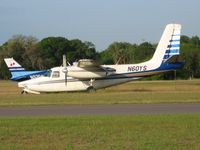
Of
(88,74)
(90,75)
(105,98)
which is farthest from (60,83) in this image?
(105,98)

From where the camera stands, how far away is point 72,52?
140 meters

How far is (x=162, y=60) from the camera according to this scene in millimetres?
46188

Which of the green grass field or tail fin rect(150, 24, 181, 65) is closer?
the green grass field

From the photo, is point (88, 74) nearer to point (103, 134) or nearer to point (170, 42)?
point (170, 42)

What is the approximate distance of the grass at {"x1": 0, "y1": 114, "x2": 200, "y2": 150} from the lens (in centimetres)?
1085

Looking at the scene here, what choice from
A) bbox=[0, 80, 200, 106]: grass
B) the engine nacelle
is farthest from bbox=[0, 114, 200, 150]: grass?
the engine nacelle

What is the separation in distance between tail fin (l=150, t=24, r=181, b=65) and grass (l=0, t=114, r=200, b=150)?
3066cm

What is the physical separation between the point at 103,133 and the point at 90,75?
3197 centimetres

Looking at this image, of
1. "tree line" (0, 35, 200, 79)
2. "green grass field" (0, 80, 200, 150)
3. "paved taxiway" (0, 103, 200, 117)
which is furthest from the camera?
"tree line" (0, 35, 200, 79)

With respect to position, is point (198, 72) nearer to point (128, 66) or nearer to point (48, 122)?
point (128, 66)

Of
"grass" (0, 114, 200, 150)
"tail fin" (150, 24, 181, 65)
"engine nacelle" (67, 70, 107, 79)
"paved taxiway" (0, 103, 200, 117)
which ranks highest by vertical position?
"tail fin" (150, 24, 181, 65)

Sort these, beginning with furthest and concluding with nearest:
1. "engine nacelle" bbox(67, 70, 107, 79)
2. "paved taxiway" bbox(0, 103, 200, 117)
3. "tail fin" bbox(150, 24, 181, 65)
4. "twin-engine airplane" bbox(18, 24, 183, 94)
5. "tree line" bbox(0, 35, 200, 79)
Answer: "tree line" bbox(0, 35, 200, 79), "tail fin" bbox(150, 24, 181, 65), "engine nacelle" bbox(67, 70, 107, 79), "twin-engine airplane" bbox(18, 24, 183, 94), "paved taxiway" bbox(0, 103, 200, 117)

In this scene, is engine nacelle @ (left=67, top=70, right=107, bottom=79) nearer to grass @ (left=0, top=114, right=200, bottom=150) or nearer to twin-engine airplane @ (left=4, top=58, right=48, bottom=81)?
twin-engine airplane @ (left=4, top=58, right=48, bottom=81)

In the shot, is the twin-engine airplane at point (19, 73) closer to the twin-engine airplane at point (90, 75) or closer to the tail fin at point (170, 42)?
the twin-engine airplane at point (90, 75)
